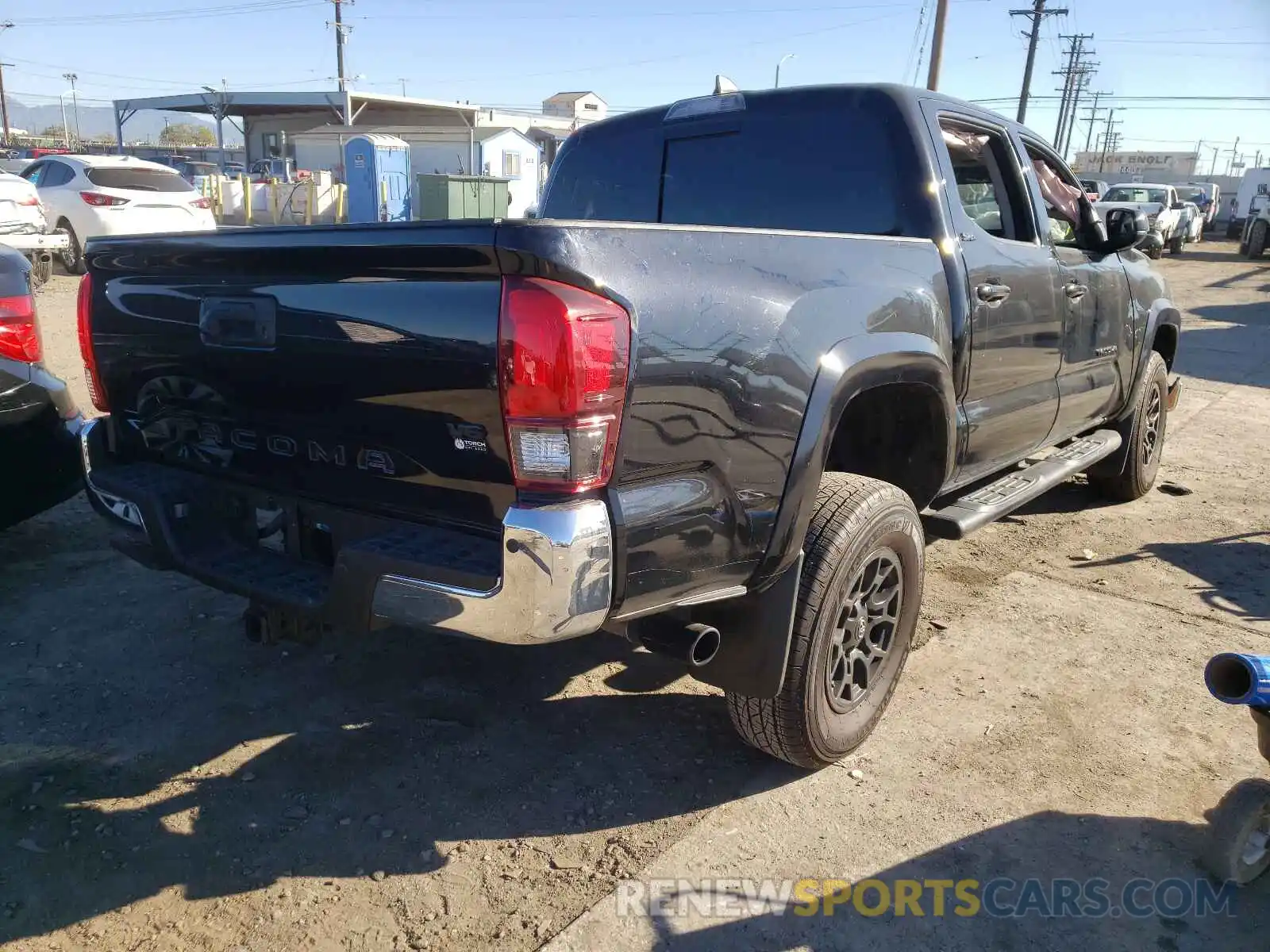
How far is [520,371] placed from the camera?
78.7 inches

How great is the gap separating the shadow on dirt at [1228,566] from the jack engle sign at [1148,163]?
5927 cm

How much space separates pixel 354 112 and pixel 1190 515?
132 ft

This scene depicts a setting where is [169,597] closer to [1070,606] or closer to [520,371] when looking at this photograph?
[520,371]

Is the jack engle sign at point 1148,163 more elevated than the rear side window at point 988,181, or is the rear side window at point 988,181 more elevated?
the jack engle sign at point 1148,163

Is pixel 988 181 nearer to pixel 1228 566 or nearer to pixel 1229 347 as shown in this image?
pixel 1228 566

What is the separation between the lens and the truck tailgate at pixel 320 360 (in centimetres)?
212

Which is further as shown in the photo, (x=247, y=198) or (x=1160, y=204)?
(x=1160, y=204)

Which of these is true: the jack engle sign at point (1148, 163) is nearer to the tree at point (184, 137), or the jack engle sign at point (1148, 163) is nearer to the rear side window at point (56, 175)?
the rear side window at point (56, 175)

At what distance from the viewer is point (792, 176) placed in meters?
3.51

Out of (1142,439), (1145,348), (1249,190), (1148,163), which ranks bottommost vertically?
(1142,439)

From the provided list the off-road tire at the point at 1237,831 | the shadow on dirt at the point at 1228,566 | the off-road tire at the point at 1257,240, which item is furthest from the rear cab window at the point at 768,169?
the off-road tire at the point at 1257,240

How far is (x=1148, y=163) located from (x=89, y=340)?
6763 cm

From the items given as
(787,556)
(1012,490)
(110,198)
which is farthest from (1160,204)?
(787,556)

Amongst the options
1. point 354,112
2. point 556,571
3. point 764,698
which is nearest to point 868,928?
point 764,698
